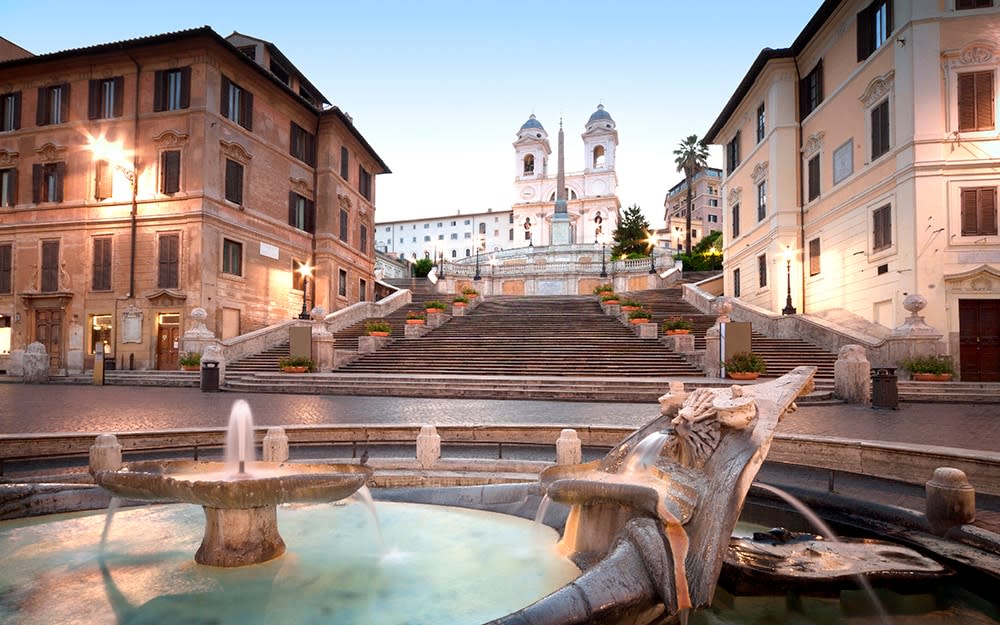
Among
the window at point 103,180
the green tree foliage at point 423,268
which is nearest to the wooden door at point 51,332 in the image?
the window at point 103,180

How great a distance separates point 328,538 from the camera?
5.19 m

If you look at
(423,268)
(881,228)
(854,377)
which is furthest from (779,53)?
(423,268)

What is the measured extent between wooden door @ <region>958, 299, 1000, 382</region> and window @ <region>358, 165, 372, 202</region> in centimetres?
3388

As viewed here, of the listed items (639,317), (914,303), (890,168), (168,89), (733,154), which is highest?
(168,89)

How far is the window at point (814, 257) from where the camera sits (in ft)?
82.0

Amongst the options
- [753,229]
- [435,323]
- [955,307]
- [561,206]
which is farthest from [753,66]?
[561,206]

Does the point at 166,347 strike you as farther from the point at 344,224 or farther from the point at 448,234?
the point at 448,234

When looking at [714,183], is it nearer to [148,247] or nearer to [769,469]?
[148,247]

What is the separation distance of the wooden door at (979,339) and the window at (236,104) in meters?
30.8

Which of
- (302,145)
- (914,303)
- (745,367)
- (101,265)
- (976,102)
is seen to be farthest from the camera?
(302,145)

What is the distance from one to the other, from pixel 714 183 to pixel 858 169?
268 ft

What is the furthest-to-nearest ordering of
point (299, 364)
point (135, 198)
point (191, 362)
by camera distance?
1. point (135, 198)
2. point (191, 362)
3. point (299, 364)

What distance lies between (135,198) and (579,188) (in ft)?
249

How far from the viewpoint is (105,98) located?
27766mm
